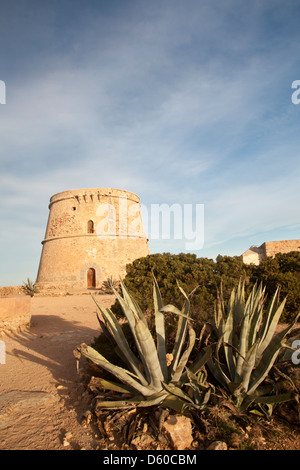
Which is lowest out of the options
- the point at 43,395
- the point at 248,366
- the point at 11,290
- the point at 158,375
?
the point at 43,395

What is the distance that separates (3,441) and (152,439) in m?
1.18

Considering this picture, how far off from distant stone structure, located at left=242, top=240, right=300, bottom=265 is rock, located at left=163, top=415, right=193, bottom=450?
12.1 metres

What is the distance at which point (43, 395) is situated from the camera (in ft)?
9.71

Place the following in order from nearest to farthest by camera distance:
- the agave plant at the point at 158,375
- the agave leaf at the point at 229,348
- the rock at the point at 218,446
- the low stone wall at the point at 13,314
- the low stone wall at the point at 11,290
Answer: the rock at the point at 218,446 → the agave plant at the point at 158,375 → the agave leaf at the point at 229,348 → the low stone wall at the point at 13,314 → the low stone wall at the point at 11,290

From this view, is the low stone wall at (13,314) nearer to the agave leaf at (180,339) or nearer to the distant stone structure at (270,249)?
the agave leaf at (180,339)

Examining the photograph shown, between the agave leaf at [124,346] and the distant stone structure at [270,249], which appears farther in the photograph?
the distant stone structure at [270,249]

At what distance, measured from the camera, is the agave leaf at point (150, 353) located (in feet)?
7.01

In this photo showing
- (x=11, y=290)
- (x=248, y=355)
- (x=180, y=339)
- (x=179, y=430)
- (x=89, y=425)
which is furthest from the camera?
(x=11, y=290)

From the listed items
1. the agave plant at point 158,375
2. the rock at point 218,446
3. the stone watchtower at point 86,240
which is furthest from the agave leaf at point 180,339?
the stone watchtower at point 86,240

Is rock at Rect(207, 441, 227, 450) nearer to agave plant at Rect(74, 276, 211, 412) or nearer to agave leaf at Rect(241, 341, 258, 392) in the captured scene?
agave plant at Rect(74, 276, 211, 412)

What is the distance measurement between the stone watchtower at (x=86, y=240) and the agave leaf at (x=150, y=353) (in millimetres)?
14172

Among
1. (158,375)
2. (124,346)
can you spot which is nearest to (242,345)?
(158,375)

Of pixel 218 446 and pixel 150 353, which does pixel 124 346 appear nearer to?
pixel 150 353

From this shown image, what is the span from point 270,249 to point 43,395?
41.1 feet
